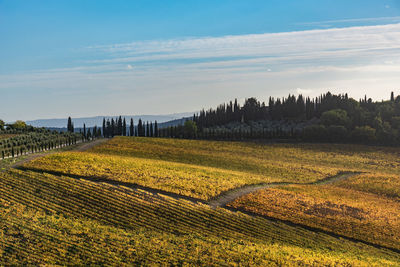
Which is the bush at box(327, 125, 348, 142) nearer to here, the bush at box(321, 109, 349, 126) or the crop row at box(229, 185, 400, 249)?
the bush at box(321, 109, 349, 126)

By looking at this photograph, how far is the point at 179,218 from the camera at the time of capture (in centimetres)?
3869

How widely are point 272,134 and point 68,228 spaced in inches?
4869

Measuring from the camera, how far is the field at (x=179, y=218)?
96.1 ft

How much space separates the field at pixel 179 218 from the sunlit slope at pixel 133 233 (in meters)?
0.11

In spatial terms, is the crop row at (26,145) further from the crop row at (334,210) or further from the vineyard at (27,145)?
the crop row at (334,210)

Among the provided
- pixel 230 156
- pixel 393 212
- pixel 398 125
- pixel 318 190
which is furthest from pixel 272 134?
pixel 393 212

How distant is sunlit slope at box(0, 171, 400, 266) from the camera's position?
28.5 metres

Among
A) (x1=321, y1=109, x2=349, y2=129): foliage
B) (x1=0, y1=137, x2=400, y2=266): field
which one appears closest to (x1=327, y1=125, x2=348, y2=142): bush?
(x1=321, y1=109, x2=349, y2=129): foliage

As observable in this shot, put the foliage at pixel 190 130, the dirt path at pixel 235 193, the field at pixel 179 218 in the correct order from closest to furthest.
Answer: the field at pixel 179 218 → the dirt path at pixel 235 193 → the foliage at pixel 190 130

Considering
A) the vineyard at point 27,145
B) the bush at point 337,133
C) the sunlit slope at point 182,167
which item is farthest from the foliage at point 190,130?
the vineyard at point 27,145

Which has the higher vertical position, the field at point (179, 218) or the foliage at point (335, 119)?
the foliage at point (335, 119)

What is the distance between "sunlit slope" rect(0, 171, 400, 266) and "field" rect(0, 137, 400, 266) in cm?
11

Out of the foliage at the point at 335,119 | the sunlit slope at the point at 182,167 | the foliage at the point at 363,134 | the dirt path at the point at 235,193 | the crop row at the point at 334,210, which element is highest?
the foliage at the point at 335,119

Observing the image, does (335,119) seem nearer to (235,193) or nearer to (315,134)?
(315,134)
